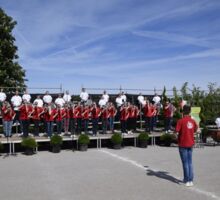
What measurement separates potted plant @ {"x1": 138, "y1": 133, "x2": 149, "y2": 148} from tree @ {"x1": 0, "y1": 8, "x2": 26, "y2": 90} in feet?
47.7

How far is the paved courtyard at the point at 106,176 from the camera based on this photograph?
9516mm

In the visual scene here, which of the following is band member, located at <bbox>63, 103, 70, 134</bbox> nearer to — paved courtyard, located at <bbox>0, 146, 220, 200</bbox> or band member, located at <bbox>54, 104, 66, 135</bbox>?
band member, located at <bbox>54, 104, 66, 135</bbox>

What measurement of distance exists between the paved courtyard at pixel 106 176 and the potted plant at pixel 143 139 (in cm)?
172

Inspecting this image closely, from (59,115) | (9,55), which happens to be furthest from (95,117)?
(9,55)

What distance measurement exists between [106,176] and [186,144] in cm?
292

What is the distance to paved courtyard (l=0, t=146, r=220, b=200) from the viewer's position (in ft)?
31.2

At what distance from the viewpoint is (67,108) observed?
1981 cm

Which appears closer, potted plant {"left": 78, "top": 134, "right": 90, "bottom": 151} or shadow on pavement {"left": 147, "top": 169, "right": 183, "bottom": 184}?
shadow on pavement {"left": 147, "top": 169, "right": 183, "bottom": 184}

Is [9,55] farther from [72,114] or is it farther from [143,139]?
[143,139]

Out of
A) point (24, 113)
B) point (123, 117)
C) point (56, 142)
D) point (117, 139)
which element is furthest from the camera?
point (123, 117)

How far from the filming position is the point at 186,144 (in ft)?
33.7

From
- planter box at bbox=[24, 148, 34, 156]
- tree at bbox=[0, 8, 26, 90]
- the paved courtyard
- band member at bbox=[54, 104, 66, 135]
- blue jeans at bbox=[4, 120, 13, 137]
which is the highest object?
tree at bbox=[0, 8, 26, 90]

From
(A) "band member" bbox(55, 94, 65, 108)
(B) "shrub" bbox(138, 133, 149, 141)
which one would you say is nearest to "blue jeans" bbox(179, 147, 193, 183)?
(B) "shrub" bbox(138, 133, 149, 141)

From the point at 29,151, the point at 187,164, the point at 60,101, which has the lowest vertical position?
the point at 29,151
